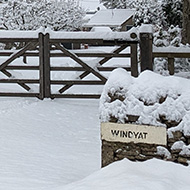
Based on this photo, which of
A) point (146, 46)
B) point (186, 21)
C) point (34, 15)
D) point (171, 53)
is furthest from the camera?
point (34, 15)

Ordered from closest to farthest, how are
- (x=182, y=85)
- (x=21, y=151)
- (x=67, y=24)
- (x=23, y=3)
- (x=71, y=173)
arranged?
(x=182, y=85) < (x=71, y=173) < (x=21, y=151) < (x=23, y=3) < (x=67, y=24)

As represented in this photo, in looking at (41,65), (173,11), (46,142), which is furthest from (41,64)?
(173,11)

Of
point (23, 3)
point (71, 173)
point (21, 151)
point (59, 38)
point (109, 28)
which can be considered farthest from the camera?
point (109, 28)

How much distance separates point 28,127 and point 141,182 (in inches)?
159

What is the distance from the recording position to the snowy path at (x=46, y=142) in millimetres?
5062

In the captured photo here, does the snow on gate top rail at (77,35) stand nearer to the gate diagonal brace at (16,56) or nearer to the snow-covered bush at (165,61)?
the gate diagonal brace at (16,56)

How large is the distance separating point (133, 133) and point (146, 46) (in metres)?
4.76


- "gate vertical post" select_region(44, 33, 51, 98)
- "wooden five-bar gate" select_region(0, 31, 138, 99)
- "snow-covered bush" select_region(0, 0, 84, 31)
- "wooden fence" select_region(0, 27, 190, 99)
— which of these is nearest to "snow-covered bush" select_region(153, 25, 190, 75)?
"wooden fence" select_region(0, 27, 190, 99)

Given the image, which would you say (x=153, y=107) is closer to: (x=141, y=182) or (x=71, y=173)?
(x=141, y=182)

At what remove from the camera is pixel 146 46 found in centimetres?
916

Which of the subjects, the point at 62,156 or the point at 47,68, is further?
the point at 47,68

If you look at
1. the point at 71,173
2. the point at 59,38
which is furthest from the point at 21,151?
the point at 59,38

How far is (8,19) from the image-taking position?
23.9 meters

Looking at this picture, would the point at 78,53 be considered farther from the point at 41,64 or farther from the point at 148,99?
the point at 148,99
